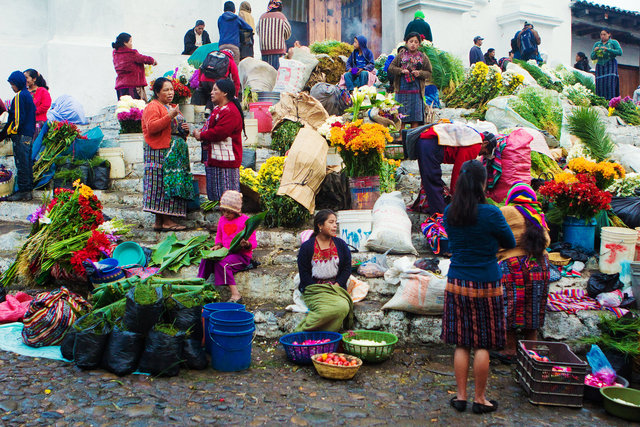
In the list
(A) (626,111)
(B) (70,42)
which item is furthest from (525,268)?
(B) (70,42)

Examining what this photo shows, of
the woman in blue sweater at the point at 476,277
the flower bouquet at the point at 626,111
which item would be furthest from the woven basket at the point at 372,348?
the flower bouquet at the point at 626,111

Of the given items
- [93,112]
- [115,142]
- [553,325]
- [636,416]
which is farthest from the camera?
[93,112]

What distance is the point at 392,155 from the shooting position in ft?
30.1

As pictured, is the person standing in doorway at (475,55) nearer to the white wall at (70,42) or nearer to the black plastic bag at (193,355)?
the white wall at (70,42)

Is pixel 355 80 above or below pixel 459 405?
above

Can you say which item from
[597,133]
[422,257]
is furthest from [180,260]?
[597,133]

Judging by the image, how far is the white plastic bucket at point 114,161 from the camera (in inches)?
365

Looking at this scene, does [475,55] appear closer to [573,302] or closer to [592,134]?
[592,134]

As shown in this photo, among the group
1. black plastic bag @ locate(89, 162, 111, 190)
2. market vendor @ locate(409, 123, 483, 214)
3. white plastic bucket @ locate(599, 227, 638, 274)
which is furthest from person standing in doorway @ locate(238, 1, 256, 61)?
white plastic bucket @ locate(599, 227, 638, 274)

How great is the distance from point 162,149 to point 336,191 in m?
2.16

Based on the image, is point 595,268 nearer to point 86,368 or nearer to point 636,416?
point 636,416

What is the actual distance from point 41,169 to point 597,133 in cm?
863

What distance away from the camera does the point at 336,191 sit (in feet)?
24.8

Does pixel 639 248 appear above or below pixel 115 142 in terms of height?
below
